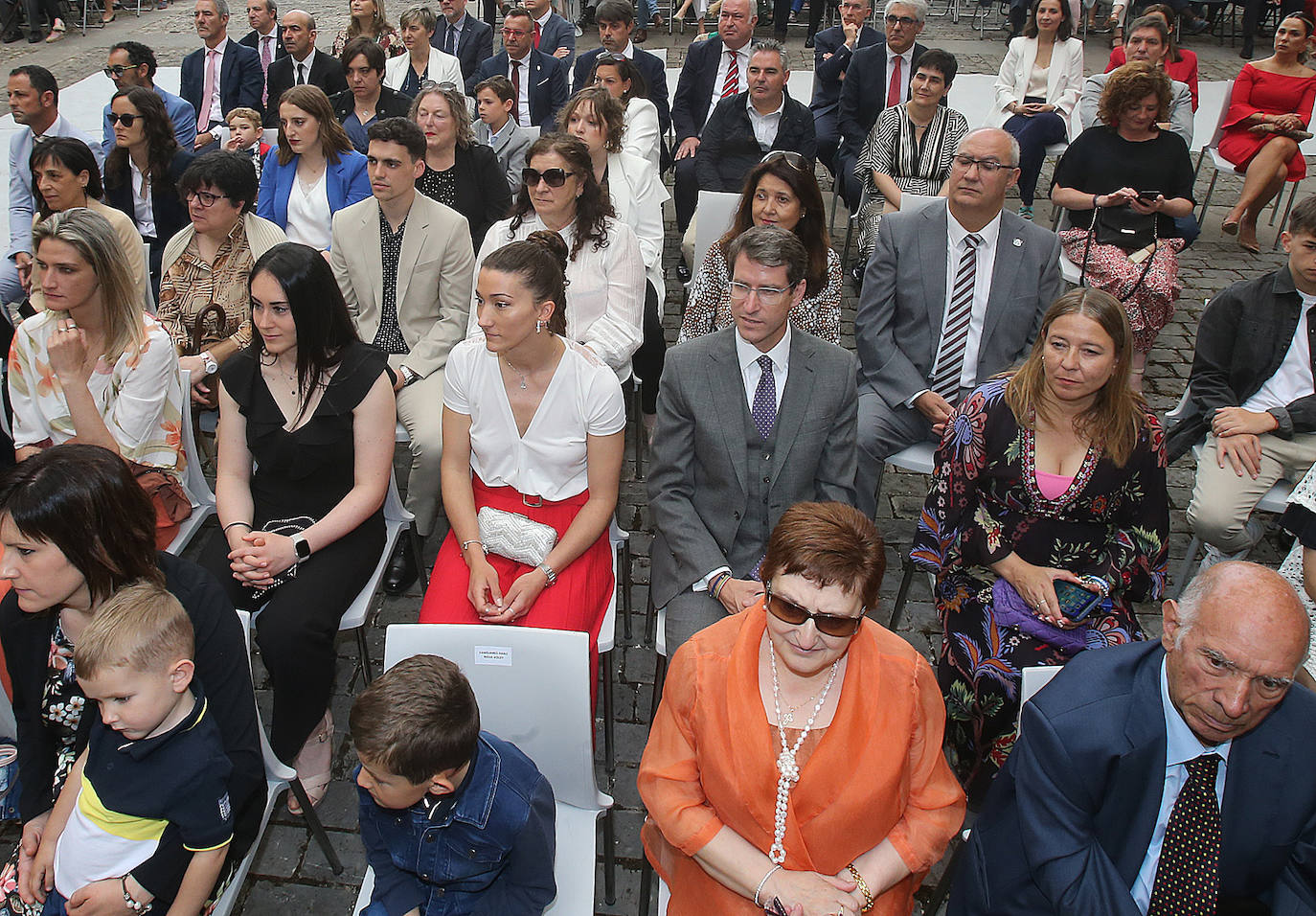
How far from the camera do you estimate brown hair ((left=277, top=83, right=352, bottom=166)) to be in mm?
4836

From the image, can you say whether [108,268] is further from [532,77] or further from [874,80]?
[874,80]

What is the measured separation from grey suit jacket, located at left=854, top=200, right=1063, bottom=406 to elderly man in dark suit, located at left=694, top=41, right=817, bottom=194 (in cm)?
222

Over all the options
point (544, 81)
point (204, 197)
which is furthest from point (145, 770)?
point (544, 81)

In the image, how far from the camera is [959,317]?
3895mm

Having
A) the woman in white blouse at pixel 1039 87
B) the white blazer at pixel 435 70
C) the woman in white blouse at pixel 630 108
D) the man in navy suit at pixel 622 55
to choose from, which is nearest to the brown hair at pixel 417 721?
the woman in white blouse at pixel 630 108

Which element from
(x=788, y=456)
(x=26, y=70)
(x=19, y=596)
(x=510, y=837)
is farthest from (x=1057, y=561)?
(x=26, y=70)

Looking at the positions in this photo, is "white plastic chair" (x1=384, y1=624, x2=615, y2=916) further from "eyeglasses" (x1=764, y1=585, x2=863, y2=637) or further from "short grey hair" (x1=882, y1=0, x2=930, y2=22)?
"short grey hair" (x1=882, y1=0, x2=930, y2=22)

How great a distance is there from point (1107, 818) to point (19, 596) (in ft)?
8.60

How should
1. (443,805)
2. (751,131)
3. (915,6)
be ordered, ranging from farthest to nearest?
(915,6), (751,131), (443,805)

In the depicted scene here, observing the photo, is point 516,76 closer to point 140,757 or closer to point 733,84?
point 733,84

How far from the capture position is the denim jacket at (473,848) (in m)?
2.03

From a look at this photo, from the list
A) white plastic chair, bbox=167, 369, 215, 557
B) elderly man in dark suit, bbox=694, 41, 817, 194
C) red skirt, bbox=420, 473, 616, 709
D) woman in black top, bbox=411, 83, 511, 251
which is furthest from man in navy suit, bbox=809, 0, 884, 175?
white plastic chair, bbox=167, 369, 215, 557

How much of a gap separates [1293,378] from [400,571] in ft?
12.3

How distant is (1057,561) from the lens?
2934 mm
